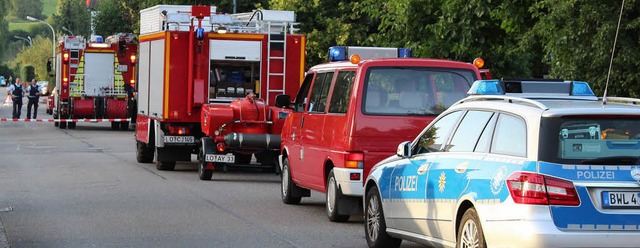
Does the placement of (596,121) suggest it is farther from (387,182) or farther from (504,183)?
(387,182)

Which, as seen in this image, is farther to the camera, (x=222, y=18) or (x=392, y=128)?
(x=222, y=18)

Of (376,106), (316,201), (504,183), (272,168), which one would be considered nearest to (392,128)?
(376,106)

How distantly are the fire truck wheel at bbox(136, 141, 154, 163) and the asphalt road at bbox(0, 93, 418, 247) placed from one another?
0.61 ft

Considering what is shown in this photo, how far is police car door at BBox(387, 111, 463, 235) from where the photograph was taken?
1014 centimetres

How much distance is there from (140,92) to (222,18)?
3.38m

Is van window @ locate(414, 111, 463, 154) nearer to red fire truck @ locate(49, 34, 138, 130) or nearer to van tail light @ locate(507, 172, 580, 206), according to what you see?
van tail light @ locate(507, 172, 580, 206)

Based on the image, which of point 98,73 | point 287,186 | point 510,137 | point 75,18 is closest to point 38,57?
point 75,18

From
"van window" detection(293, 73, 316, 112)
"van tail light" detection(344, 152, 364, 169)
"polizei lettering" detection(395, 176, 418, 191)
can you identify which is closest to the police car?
"polizei lettering" detection(395, 176, 418, 191)

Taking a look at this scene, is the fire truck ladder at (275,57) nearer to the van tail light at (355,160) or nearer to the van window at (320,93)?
the van window at (320,93)

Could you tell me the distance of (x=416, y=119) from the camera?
1353cm

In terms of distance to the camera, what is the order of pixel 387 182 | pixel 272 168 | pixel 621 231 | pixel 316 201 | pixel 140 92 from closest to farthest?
pixel 621 231 → pixel 387 182 → pixel 316 201 → pixel 272 168 → pixel 140 92

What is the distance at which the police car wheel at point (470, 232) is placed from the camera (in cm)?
880

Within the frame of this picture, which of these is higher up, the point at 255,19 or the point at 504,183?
the point at 255,19

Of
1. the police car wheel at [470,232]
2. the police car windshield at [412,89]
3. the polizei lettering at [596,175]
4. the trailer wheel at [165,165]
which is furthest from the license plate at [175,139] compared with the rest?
the polizei lettering at [596,175]
